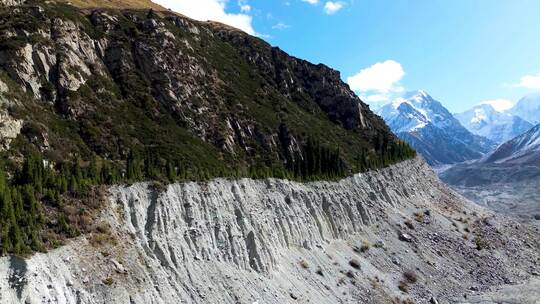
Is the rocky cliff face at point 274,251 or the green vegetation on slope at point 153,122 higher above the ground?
the green vegetation on slope at point 153,122

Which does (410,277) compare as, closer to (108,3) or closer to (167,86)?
(167,86)

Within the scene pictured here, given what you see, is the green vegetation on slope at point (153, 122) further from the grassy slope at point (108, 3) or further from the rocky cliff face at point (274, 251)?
the grassy slope at point (108, 3)

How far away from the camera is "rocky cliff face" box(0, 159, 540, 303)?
44156 millimetres

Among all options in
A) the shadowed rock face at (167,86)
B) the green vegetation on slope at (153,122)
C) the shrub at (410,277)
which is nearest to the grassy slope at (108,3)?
the shadowed rock face at (167,86)

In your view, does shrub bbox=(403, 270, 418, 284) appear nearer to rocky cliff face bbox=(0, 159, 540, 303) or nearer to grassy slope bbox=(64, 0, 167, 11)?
rocky cliff face bbox=(0, 159, 540, 303)

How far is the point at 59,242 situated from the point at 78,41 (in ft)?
167

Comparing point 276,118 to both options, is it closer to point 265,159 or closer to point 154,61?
point 265,159

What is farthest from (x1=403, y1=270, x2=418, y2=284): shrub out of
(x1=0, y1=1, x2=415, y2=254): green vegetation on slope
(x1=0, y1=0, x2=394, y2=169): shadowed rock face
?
(x1=0, y1=0, x2=394, y2=169): shadowed rock face

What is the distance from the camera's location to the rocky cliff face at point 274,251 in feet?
145

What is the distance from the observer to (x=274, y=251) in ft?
203

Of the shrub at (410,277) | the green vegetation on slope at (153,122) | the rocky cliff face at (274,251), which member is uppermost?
the green vegetation on slope at (153,122)

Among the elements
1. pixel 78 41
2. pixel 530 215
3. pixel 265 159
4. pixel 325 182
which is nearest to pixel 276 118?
pixel 265 159

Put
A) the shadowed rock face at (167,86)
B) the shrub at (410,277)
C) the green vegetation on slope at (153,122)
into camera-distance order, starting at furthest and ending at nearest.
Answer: the shadowed rock face at (167,86), the shrub at (410,277), the green vegetation on slope at (153,122)

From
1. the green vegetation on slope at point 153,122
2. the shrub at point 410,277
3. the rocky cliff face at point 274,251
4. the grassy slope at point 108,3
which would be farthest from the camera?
the grassy slope at point 108,3
